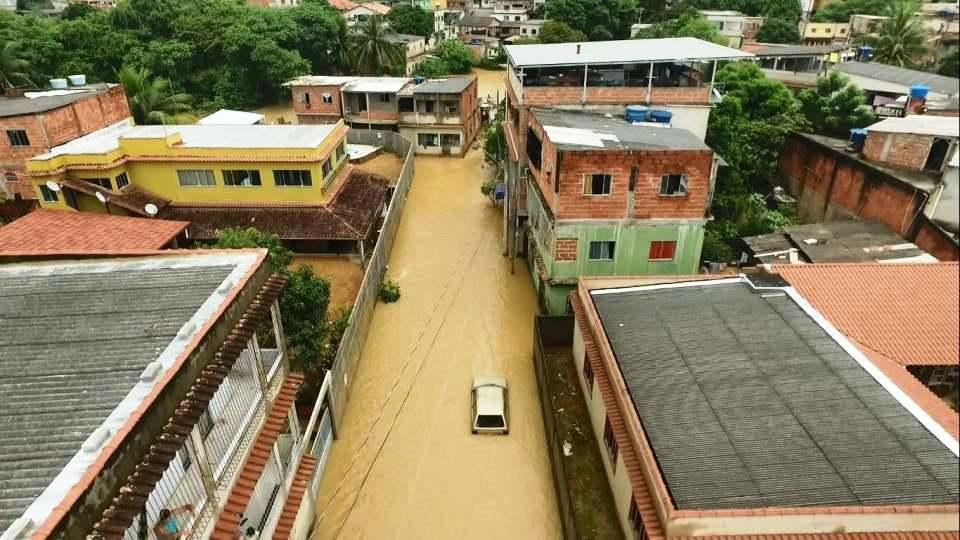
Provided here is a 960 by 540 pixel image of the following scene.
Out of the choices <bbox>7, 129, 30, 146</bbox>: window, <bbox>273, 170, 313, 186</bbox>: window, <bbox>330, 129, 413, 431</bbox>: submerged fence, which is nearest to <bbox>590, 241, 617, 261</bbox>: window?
<bbox>330, 129, 413, 431</bbox>: submerged fence

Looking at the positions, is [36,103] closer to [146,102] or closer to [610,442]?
[146,102]

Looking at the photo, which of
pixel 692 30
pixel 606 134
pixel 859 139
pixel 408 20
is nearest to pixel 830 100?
pixel 606 134

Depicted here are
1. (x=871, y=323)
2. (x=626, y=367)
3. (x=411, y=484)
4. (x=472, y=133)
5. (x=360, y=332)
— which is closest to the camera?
(x=871, y=323)

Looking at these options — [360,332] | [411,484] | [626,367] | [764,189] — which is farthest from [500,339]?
[764,189]

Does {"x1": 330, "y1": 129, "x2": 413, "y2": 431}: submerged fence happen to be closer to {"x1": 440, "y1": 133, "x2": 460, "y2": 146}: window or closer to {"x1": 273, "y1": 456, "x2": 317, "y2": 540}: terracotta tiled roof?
{"x1": 273, "y1": 456, "x2": 317, "y2": 540}: terracotta tiled roof

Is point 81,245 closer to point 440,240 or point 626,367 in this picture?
point 440,240

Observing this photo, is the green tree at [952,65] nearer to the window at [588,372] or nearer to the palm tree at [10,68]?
the window at [588,372]
